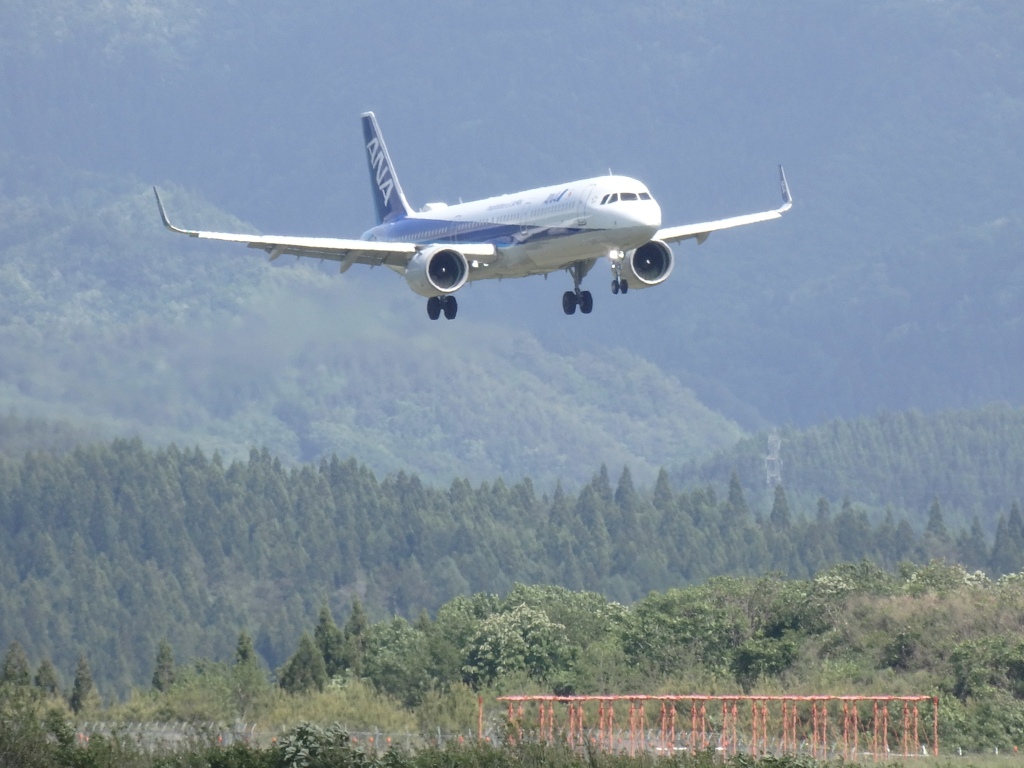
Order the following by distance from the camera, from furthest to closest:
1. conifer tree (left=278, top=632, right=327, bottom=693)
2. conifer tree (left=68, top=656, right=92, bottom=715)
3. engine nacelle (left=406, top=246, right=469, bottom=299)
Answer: conifer tree (left=68, top=656, right=92, bottom=715)
conifer tree (left=278, top=632, right=327, bottom=693)
engine nacelle (left=406, top=246, right=469, bottom=299)

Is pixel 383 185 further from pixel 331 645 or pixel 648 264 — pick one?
pixel 648 264

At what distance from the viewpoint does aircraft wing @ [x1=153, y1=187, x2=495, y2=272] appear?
6562 centimetres

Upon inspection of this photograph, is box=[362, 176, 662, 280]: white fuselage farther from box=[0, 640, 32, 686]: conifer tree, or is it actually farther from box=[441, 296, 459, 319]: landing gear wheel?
box=[0, 640, 32, 686]: conifer tree

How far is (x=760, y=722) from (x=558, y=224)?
16.6m

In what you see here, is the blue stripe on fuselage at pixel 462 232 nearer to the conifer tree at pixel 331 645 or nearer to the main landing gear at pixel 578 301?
the main landing gear at pixel 578 301

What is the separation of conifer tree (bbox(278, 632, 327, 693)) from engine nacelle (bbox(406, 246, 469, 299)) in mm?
26330

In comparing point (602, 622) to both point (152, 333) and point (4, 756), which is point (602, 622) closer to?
point (4, 756)

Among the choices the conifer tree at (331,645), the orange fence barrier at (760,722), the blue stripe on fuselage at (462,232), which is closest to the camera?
the orange fence barrier at (760,722)

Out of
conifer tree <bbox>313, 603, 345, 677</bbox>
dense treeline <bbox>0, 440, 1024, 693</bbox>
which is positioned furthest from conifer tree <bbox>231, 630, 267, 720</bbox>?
dense treeline <bbox>0, 440, 1024, 693</bbox>

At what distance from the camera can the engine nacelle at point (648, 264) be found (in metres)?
65.9

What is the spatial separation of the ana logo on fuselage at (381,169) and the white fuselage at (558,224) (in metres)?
17.2

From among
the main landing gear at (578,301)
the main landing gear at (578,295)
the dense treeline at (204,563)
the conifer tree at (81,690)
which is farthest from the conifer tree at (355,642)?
the dense treeline at (204,563)

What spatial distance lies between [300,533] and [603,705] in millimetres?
135962

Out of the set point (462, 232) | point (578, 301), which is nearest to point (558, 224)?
point (578, 301)
